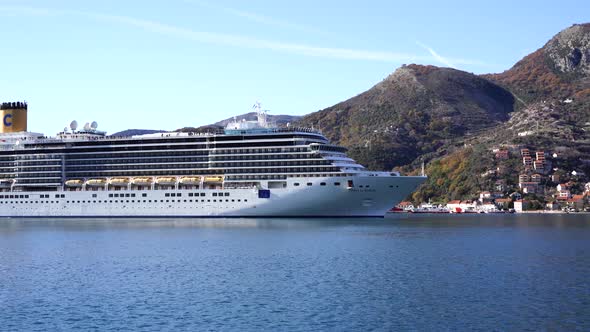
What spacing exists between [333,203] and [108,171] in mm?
34221

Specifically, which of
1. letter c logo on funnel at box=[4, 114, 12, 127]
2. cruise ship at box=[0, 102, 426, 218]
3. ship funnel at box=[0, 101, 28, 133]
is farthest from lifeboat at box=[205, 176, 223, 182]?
letter c logo on funnel at box=[4, 114, 12, 127]

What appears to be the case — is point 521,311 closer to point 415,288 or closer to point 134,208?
A: point 415,288

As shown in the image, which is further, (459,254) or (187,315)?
(459,254)

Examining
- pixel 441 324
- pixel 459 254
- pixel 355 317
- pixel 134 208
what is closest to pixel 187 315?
pixel 355 317

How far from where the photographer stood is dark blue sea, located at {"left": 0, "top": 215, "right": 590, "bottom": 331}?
35.5 metres

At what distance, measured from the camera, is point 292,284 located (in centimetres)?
4509

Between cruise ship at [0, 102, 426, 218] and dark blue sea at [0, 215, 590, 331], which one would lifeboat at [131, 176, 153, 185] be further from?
dark blue sea at [0, 215, 590, 331]

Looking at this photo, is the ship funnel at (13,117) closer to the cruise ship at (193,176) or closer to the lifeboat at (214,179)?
the cruise ship at (193,176)

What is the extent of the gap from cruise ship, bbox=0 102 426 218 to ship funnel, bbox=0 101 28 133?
2.33 m

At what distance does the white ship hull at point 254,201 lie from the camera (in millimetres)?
98688

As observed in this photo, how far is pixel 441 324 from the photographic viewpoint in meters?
34.5

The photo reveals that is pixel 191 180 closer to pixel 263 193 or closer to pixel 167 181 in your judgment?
pixel 167 181

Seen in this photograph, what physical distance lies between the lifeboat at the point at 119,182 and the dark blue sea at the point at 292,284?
34524 mm

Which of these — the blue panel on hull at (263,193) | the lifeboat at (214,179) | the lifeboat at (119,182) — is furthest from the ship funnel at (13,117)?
the blue panel on hull at (263,193)
